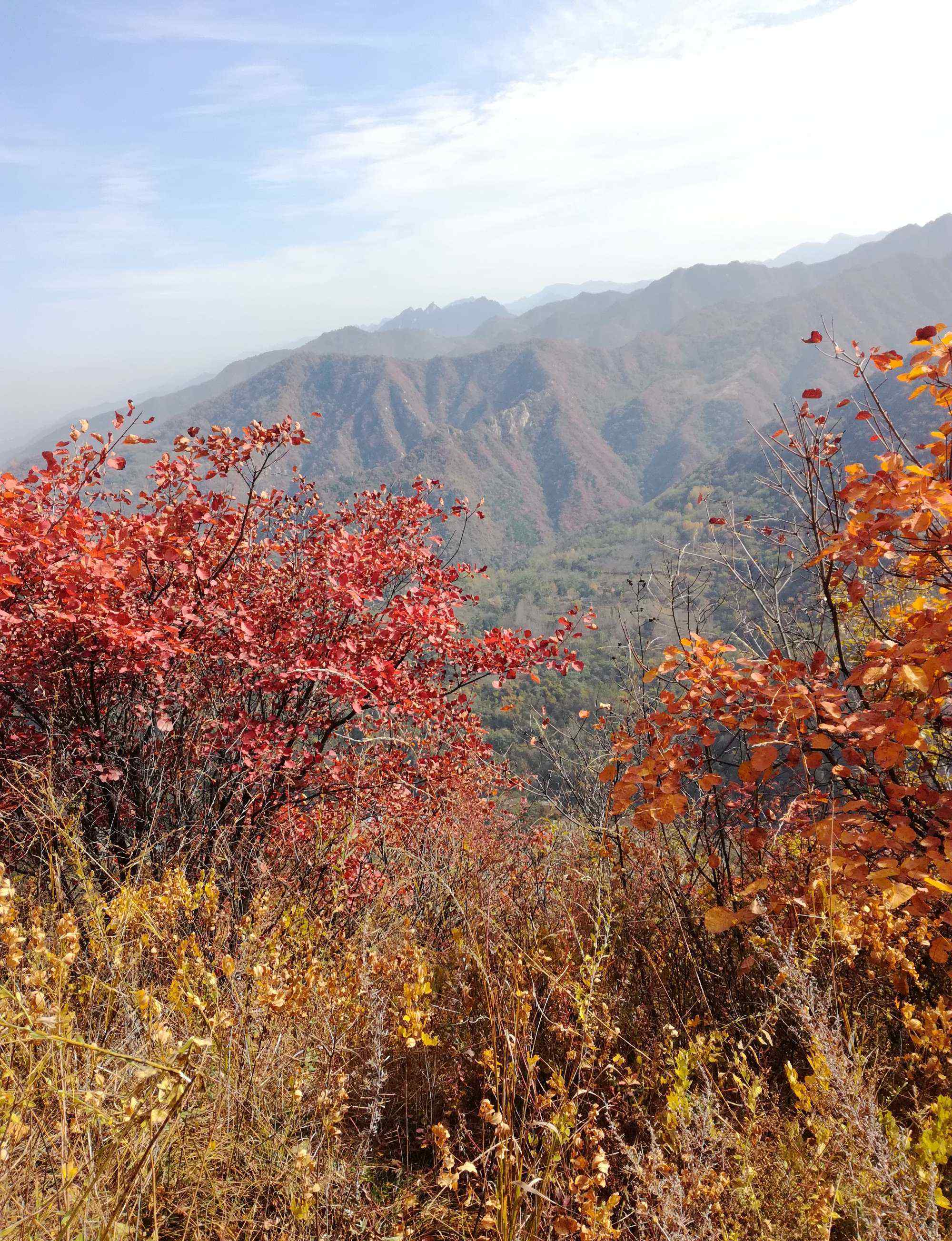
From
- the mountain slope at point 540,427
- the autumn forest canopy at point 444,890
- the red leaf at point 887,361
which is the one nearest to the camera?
the autumn forest canopy at point 444,890

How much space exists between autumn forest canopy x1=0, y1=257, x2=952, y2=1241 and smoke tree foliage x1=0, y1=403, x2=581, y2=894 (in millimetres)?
36

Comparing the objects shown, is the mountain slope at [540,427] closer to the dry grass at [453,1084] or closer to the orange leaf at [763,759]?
the dry grass at [453,1084]

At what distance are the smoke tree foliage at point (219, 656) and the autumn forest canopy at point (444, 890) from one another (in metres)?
0.04

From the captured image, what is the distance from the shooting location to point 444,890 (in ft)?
10.5

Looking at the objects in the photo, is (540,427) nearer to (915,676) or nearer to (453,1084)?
(915,676)

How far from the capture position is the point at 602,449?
170 meters

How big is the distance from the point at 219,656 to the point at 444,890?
2.06 metres

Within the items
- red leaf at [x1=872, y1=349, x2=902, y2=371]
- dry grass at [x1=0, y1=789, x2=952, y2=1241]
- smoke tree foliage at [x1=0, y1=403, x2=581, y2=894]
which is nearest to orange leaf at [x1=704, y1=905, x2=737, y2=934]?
dry grass at [x1=0, y1=789, x2=952, y2=1241]

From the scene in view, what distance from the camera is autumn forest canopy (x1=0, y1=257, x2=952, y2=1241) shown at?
1.55m

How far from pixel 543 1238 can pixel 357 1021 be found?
2.90 ft

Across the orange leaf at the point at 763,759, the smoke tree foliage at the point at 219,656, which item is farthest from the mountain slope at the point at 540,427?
the orange leaf at the point at 763,759

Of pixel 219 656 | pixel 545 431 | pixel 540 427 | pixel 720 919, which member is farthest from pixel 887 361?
pixel 540 427

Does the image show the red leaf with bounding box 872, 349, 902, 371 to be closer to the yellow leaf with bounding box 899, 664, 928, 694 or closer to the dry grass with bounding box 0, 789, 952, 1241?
the yellow leaf with bounding box 899, 664, 928, 694

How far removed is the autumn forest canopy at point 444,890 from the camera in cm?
155
